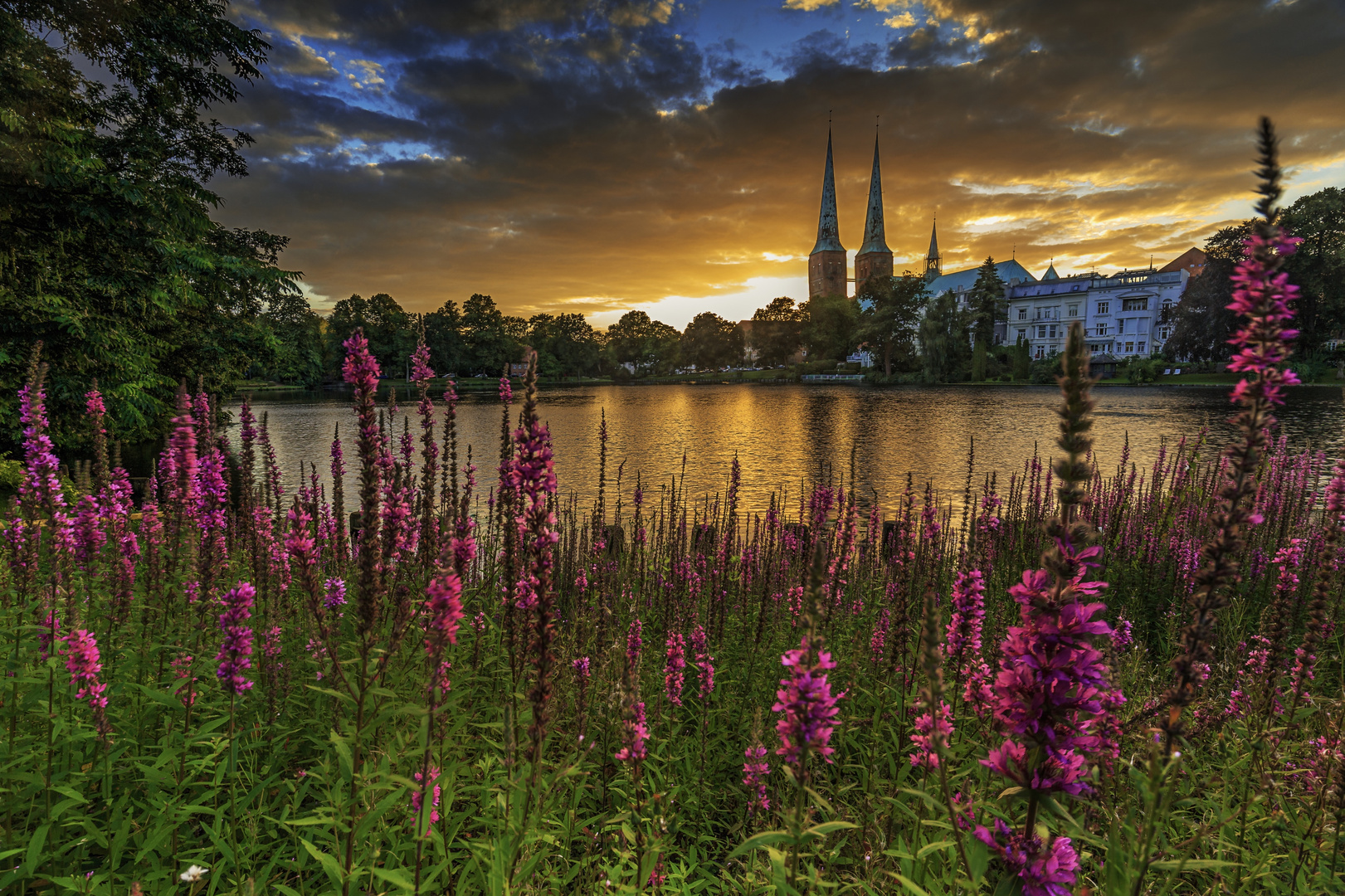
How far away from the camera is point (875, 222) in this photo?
143 meters

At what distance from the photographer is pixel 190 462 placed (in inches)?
171

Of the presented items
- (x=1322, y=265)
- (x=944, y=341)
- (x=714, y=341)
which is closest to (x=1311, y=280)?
(x=1322, y=265)

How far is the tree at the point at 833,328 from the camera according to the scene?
4459 inches

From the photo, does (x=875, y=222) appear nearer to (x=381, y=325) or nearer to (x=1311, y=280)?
(x=1311, y=280)

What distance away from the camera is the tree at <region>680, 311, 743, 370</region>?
136250 millimetres

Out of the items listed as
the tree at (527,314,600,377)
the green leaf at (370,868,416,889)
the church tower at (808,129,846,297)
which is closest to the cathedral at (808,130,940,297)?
the church tower at (808,129,846,297)

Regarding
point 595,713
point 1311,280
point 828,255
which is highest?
point 828,255

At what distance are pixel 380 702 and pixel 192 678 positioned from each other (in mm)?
883

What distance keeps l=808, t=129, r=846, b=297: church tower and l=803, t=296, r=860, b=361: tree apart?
3147 centimetres

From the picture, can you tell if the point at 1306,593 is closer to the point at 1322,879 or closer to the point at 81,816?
the point at 1322,879

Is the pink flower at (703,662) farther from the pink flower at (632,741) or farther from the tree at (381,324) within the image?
the tree at (381,324)

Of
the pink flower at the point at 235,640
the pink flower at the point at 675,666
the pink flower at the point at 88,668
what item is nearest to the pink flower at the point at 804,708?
the pink flower at the point at 675,666

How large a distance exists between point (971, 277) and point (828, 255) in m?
39.4

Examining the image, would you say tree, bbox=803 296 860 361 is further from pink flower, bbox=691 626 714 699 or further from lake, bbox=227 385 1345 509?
pink flower, bbox=691 626 714 699
